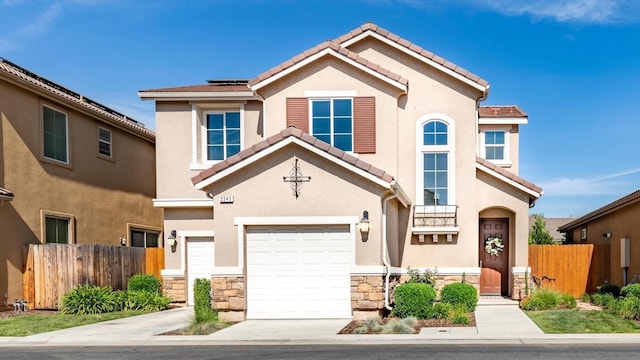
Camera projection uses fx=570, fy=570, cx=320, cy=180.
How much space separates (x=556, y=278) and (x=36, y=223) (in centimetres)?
1670

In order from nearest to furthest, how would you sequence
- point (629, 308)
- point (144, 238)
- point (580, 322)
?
1. point (580, 322)
2. point (629, 308)
3. point (144, 238)

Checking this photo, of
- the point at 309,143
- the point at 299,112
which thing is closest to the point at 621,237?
the point at 299,112

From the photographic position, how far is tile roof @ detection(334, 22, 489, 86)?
17.0 metres

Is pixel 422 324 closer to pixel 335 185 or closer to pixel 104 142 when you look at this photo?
pixel 335 185

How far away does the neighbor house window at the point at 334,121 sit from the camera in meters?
16.8

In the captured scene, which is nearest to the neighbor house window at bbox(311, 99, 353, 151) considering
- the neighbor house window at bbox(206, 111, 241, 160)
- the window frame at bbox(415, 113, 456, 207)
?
the window frame at bbox(415, 113, 456, 207)

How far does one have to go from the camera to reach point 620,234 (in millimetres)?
19047

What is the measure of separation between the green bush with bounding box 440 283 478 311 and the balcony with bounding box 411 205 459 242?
222 cm

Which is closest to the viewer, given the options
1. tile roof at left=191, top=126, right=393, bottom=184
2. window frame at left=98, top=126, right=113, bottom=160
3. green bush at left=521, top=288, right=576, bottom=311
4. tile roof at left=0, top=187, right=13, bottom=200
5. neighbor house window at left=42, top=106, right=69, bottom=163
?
tile roof at left=191, top=126, right=393, bottom=184

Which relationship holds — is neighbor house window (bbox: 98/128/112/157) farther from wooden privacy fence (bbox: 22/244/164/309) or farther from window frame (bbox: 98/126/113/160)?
wooden privacy fence (bbox: 22/244/164/309)

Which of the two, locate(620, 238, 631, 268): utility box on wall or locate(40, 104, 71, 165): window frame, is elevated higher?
locate(40, 104, 71, 165): window frame

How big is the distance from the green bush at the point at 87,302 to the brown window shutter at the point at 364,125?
27.4 ft

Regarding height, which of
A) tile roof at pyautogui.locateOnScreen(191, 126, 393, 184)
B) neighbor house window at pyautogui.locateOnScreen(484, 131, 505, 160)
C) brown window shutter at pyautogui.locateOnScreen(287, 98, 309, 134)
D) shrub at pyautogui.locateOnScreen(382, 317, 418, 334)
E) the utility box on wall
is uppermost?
brown window shutter at pyautogui.locateOnScreen(287, 98, 309, 134)

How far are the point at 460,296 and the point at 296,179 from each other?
527 centimetres
